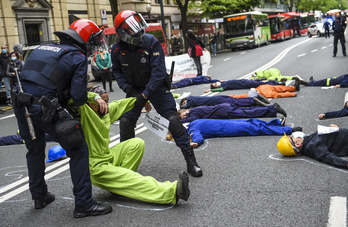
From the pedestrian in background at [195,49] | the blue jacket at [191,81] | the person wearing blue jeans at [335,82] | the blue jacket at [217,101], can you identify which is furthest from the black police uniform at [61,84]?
the pedestrian in background at [195,49]

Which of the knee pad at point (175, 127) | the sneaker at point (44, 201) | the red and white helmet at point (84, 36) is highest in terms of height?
the red and white helmet at point (84, 36)

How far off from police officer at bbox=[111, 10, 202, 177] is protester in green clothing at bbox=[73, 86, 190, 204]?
788 millimetres

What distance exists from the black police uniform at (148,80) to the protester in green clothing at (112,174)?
→ 2.77 ft

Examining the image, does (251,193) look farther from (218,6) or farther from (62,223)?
(218,6)

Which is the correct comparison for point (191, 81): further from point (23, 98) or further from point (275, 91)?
point (23, 98)

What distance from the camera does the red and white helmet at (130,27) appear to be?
4.96 meters

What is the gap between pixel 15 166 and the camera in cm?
649

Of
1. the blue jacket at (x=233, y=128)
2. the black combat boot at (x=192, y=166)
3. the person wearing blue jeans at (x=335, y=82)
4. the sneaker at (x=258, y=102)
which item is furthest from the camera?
the person wearing blue jeans at (x=335, y=82)

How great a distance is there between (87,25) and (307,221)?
2.71m

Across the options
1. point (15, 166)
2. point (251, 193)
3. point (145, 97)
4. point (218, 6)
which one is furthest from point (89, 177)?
point (218, 6)

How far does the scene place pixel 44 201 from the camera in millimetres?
4461

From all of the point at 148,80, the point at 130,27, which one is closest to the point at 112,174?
the point at 148,80

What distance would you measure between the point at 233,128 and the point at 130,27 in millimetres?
2820

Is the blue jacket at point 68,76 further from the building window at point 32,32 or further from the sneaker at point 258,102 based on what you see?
the building window at point 32,32
